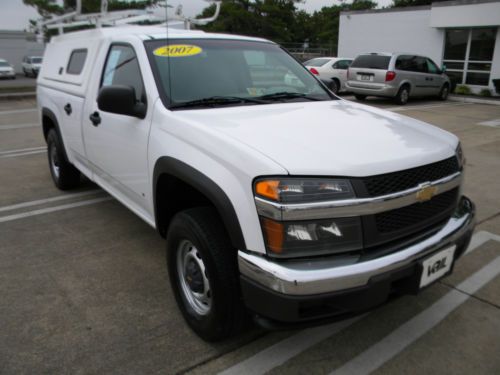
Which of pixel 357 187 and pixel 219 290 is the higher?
pixel 357 187

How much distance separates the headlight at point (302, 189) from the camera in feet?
6.81

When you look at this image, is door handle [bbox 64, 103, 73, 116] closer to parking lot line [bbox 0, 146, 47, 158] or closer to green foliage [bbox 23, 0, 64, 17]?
parking lot line [bbox 0, 146, 47, 158]

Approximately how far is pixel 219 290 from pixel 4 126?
397 inches

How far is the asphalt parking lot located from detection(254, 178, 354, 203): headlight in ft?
2.29

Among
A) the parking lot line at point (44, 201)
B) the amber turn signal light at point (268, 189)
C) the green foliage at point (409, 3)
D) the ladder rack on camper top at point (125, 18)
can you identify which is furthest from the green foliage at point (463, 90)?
the green foliage at point (409, 3)

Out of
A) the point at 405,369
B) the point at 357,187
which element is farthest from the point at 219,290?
the point at 405,369

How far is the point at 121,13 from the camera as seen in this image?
19.3 ft

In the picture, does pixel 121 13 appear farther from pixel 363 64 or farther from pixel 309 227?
pixel 363 64

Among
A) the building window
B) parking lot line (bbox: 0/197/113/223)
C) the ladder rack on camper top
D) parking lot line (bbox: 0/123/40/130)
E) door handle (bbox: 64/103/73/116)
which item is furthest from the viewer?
the building window

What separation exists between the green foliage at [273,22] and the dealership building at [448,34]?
1813 cm

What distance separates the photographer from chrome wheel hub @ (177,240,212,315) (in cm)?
262

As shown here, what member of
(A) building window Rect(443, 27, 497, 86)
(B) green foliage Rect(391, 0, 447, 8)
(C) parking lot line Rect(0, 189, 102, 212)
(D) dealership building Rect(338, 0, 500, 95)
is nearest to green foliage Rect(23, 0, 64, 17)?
(D) dealership building Rect(338, 0, 500, 95)

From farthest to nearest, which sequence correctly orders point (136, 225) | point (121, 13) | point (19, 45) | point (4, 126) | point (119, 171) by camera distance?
1. point (19, 45)
2. point (4, 126)
3. point (121, 13)
4. point (136, 225)
5. point (119, 171)

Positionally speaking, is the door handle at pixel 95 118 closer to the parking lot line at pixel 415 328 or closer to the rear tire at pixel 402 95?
the parking lot line at pixel 415 328
